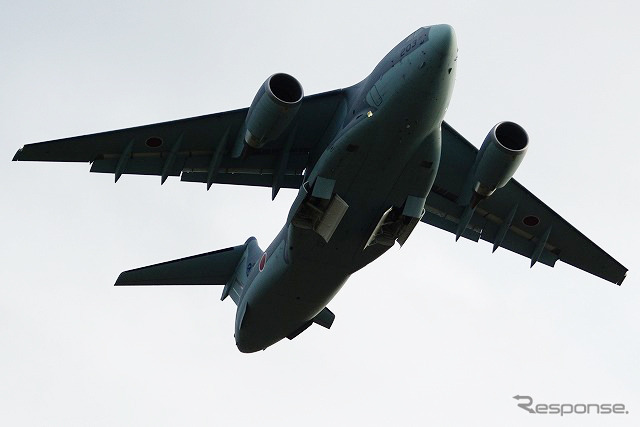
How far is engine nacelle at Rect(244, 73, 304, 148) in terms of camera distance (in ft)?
40.8

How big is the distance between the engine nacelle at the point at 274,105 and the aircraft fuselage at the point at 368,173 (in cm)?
78

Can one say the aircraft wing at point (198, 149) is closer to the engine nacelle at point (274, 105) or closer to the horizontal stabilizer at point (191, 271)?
the engine nacelle at point (274, 105)

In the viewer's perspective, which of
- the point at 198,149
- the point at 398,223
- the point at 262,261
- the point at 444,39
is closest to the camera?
the point at 444,39

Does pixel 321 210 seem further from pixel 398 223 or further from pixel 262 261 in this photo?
pixel 262 261

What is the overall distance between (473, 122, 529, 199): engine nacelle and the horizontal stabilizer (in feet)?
20.1

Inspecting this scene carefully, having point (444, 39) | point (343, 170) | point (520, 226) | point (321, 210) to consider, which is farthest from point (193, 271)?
point (444, 39)

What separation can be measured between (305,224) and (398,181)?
163cm

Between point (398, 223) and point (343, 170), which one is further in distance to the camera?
point (398, 223)

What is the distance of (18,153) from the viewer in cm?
1341

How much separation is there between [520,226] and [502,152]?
3.44 meters

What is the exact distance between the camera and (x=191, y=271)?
17672mm

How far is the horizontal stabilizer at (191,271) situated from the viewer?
16.9 meters

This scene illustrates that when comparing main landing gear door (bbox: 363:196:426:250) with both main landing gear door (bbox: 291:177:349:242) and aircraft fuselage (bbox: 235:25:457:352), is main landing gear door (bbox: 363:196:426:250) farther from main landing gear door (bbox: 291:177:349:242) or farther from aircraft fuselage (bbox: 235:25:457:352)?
main landing gear door (bbox: 291:177:349:242)

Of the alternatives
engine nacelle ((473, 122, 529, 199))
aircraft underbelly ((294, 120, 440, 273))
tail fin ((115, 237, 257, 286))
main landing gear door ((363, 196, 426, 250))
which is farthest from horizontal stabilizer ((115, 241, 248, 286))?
engine nacelle ((473, 122, 529, 199))
